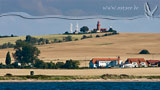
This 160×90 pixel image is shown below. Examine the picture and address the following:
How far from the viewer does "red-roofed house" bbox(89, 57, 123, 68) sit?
148875 millimetres

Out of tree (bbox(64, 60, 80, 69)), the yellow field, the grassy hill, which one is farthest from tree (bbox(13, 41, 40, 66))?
the yellow field

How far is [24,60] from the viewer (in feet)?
507

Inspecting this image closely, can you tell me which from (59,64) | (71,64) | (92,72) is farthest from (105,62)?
(92,72)

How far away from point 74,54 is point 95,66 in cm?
2213

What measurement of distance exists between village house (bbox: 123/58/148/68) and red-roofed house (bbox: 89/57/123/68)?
2.43 m

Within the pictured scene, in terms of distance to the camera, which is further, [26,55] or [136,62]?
[26,55]

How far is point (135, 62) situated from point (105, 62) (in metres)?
8.35

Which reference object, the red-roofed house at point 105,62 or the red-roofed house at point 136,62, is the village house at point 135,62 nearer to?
the red-roofed house at point 136,62

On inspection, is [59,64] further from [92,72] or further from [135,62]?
[135,62]

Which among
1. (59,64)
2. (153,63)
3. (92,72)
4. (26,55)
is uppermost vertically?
(26,55)

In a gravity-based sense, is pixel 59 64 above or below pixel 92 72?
above

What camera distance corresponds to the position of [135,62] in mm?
150500

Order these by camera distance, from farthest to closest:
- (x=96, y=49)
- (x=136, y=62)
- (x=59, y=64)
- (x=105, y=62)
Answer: (x=96, y=49) < (x=105, y=62) < (x=136, y=62) < (x=59, y=64)

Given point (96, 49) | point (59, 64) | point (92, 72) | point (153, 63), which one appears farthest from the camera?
point (96, 49)
